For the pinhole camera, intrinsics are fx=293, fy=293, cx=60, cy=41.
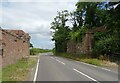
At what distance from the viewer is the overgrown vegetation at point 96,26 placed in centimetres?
3918

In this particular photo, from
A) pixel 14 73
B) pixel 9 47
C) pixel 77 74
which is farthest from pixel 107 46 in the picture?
pixel 14 73

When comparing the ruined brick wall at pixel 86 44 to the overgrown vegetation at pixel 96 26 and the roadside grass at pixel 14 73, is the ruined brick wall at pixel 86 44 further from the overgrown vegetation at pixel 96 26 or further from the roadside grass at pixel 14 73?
the roadside grass at pixel 14 73

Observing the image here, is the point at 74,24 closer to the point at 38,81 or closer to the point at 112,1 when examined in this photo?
the point at 112,1

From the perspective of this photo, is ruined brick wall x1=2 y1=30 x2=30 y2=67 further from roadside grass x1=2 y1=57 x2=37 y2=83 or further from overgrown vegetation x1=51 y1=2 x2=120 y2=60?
overgrown vegetation x1=51 y1=2 x2=120 y2=60

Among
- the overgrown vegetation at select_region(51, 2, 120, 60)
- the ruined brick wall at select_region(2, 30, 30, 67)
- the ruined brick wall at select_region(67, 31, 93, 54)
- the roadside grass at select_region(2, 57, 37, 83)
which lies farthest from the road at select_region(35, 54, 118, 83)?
the ruined brick wall at select_region(67, 31, 93, 54)

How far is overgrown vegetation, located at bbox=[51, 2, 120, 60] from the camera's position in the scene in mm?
39181

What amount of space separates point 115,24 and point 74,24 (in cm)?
4303

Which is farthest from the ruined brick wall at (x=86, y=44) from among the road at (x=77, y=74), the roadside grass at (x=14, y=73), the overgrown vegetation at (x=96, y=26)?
the roadside grass at (x=14, y=73)

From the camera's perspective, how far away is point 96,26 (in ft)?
205

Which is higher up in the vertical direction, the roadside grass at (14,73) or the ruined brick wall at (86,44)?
the ruined brick wall at (86,44)

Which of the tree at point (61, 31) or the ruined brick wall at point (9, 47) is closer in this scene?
the ruined brick wall at point (9, 47)

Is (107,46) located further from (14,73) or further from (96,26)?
(14,73)

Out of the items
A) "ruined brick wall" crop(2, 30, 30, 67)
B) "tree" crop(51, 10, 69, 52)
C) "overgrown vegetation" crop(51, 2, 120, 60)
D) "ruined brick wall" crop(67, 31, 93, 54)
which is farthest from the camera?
"tree" crop(51, 10, 69, 52)

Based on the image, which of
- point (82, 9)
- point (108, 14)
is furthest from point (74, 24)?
point (108, 14)
